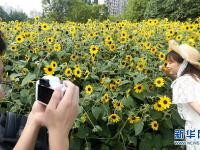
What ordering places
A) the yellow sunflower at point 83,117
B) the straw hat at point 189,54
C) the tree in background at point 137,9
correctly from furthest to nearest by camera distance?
the tree in background at point 137,9
the straw hat at point 189,54
the yellow sunflower at point 83,117

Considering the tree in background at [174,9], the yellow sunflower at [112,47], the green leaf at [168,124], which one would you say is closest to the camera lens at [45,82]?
the green leaf at [168,124]

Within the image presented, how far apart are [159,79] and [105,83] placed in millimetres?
354

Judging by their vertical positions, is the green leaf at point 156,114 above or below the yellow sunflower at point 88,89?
below

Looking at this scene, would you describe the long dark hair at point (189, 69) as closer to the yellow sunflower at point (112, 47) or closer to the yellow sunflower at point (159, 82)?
the yellow sunflower at point (159, 82)

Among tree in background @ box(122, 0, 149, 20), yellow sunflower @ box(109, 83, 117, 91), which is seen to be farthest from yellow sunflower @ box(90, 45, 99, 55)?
tree in background @ box(122, 0, 149, 20)

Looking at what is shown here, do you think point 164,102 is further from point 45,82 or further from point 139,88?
point 45,82

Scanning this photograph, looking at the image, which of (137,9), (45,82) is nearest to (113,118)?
(45,82)

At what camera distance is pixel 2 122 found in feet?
4.40

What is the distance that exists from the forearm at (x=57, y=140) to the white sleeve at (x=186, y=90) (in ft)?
6.40

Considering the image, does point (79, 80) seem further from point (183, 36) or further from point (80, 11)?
point (80, 11)

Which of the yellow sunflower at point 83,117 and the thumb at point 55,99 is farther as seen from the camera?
the yellow sunflower at point 83,117

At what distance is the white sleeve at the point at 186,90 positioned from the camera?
2.95 m

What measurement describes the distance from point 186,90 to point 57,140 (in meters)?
2.06

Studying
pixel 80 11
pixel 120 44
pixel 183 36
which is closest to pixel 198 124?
pixel 120 44
